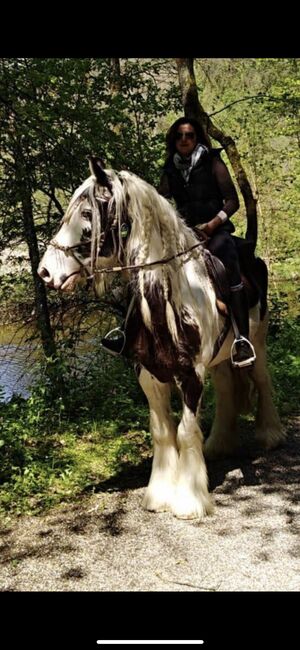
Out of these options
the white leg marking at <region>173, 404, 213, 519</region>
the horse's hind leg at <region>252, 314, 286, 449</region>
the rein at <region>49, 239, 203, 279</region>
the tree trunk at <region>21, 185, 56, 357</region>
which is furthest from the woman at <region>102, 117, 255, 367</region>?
the tree trunk at <region>21, 185, 56, 357</region>

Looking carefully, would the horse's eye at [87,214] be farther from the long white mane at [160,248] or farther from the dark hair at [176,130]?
the dark hair at [176,130]

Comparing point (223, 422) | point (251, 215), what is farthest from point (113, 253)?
point (251, 215)

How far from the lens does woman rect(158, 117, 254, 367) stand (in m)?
4.51

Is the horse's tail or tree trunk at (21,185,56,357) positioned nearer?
tree trunk at (21,185,56,357)

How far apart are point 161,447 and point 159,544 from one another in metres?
0.80

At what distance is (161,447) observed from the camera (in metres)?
4.50

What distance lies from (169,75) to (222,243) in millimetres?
6247

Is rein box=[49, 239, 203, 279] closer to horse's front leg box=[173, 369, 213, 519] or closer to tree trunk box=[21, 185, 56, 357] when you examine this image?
horse's front leg box=[173, 369, 213, 519]

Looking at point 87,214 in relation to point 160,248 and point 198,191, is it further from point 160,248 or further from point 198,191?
point 198,191

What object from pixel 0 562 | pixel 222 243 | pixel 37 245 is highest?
pixel 37 245
